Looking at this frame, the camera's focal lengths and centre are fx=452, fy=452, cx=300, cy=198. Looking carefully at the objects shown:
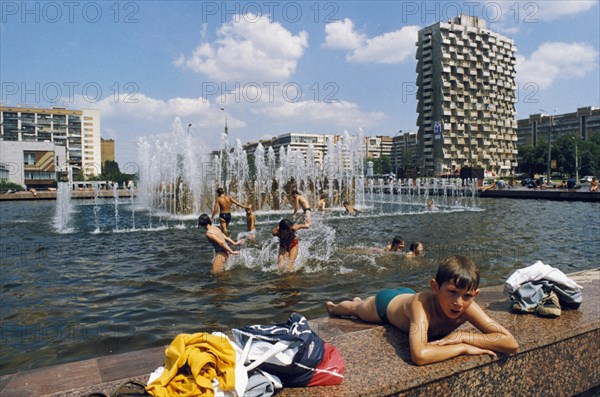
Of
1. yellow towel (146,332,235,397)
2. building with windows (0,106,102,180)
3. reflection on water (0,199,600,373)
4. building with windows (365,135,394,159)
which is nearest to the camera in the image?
yellow towel (146,332,235,397)

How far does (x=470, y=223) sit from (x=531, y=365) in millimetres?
18602

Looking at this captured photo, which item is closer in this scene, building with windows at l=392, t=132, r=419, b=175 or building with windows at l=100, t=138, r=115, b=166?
building with windows at l=392, t=132, r=419, b=175

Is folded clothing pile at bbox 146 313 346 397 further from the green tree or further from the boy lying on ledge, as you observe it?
the green tree

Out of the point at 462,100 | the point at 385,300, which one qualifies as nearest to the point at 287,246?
the point at 385,300

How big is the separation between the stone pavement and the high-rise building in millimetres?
100241

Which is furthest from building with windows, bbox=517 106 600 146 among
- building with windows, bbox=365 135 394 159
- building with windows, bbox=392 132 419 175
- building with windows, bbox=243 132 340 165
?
building with windows, bbox=243 132 340 165

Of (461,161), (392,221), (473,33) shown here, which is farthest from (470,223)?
(473,33)

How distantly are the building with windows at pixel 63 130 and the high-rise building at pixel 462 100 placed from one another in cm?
8529

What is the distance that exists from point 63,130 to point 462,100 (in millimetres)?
102045

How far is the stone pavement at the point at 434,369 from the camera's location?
2.95m

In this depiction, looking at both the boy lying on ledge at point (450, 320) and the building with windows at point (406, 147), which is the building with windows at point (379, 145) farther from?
the boy lying on ledge at point (450, 320)

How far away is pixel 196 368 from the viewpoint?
2512 millimetres

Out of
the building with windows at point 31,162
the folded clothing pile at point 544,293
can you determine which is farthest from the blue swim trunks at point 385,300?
the building with windows at point 31,162

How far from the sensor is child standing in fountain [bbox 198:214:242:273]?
941 cm
